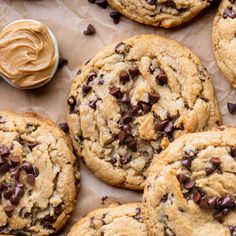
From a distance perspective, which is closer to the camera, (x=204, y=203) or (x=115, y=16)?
(x=204, y=203)

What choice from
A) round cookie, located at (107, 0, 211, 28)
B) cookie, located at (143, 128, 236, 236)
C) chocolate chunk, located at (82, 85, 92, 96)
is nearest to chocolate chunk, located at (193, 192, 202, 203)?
cookie, located at (143, 128, 236, 236)

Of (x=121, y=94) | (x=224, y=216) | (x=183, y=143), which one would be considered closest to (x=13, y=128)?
(x=121, y=94)

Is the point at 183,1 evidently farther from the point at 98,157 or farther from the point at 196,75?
the point at 98,157

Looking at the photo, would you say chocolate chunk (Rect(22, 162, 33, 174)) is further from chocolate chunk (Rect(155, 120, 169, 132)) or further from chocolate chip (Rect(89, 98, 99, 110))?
chocolate chunk (Rect(155, 120, 169, 132))

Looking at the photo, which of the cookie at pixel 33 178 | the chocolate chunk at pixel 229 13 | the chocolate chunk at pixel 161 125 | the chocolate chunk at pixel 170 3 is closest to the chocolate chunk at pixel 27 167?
the cookie at pixel 33 178

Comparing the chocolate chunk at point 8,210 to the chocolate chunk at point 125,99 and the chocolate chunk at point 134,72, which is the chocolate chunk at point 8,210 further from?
the chocolate chunk at point 134,72

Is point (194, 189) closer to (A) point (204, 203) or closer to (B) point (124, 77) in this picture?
(A) point (204, 203)

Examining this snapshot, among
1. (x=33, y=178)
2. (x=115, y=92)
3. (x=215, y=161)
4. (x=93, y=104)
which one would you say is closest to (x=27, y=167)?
(x=33, y=178)
